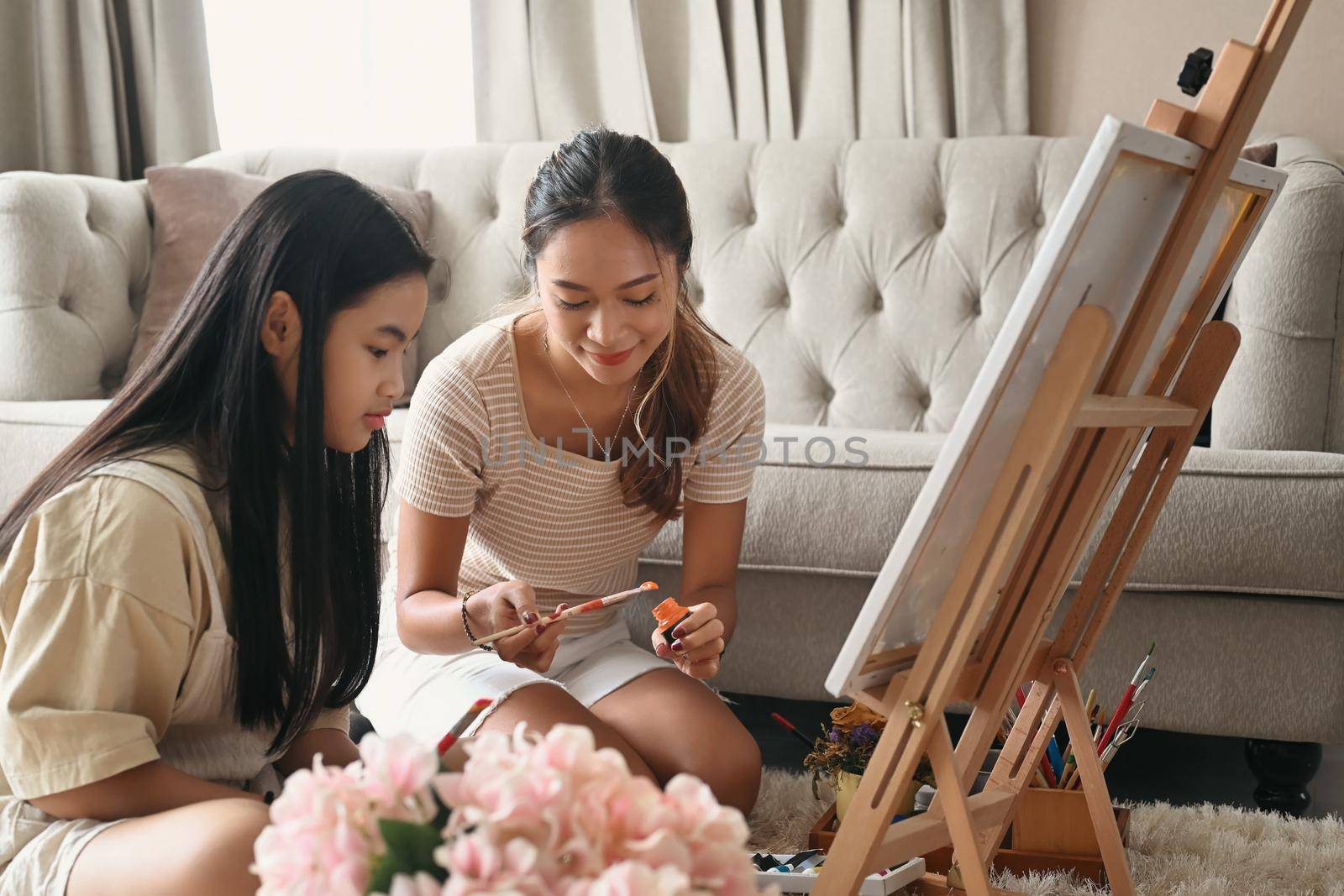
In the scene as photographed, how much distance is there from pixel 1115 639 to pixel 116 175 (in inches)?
105

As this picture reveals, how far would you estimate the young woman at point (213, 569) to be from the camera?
3.03 feet

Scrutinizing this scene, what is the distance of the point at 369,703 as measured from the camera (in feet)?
5.04

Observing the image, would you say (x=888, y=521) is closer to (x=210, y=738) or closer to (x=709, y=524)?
(x=709, y=524)

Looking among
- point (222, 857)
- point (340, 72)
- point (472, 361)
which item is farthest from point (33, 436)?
point (340, 72)

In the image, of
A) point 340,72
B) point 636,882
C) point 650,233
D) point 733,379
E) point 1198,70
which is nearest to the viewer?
point 636,882

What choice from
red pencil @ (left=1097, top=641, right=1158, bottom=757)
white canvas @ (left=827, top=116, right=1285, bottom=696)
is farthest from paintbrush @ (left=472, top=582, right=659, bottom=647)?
red pencil @ (left=1097, top=641, right=1158, bottom=757)

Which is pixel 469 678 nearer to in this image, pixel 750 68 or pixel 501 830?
pixel 501 830

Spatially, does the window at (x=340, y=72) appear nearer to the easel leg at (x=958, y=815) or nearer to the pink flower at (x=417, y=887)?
the easel leg at (x=958, y=815)

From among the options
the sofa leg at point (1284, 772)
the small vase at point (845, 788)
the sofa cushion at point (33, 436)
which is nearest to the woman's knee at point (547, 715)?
the small vase at point (845, 788)

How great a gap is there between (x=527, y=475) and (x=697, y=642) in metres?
0.36

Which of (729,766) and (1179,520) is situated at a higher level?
(1179,520)

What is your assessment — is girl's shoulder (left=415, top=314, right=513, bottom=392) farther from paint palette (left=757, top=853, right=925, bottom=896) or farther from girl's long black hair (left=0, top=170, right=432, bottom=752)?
paint palette (left=757, top=853, right=925, bottom=896)

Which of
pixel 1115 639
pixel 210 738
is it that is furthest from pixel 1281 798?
pixel 210 738

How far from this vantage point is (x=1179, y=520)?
1646 millimetres
